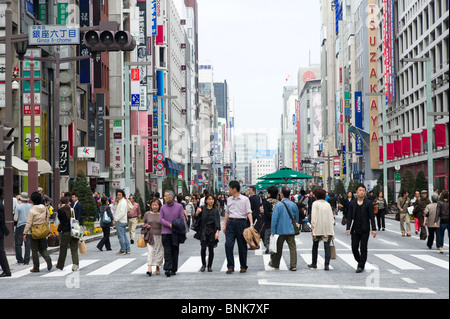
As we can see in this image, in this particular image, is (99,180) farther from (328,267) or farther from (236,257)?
(328,267)

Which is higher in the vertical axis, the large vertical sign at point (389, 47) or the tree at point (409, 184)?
the large vertical sign at point (389, 47)

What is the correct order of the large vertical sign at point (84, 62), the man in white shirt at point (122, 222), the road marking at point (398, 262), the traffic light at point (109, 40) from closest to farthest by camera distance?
the road marking at point (398, 262)
the traffic light at point (109, 40)
the man in white shirt at point (122, 222)
the large vertical sign at point (84, 62)

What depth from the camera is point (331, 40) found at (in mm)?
154125

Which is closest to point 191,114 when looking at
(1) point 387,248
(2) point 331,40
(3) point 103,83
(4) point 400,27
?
(2) point 331,40

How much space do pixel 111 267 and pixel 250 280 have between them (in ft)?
15.9

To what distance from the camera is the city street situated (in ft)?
37.5

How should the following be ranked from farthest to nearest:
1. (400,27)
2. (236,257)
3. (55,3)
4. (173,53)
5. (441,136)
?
(173,53) < (400,27) < (441,136) < (55,3) < (236,257)

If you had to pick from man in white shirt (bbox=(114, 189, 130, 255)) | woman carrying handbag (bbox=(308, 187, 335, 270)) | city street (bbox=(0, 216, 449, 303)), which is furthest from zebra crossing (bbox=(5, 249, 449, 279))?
man in white shirt (bbox=(114, 189, 130, 255))

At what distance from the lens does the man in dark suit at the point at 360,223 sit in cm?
1498

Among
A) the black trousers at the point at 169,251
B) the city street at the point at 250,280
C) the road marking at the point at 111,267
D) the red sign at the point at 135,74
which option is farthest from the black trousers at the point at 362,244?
the red sign at the point at 135,74

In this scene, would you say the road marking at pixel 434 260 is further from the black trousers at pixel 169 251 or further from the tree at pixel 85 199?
the tree at pixel 85 199

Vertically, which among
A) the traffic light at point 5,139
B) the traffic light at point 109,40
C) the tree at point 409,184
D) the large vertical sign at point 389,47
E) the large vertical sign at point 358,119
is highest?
the large vertical sign at point 389,47

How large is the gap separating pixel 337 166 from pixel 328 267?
9966cm

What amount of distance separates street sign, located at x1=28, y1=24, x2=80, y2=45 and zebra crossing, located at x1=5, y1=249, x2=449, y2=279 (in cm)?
581
